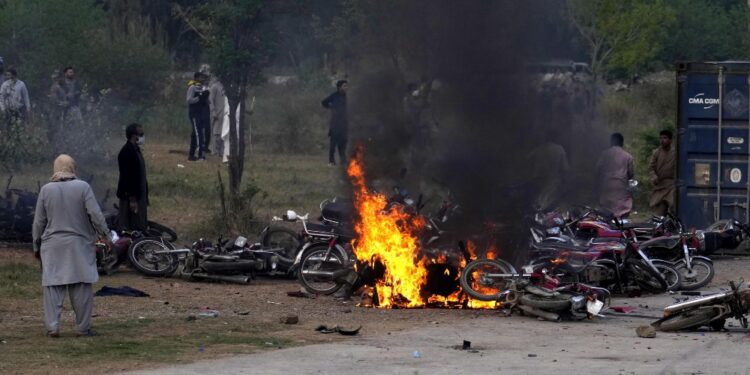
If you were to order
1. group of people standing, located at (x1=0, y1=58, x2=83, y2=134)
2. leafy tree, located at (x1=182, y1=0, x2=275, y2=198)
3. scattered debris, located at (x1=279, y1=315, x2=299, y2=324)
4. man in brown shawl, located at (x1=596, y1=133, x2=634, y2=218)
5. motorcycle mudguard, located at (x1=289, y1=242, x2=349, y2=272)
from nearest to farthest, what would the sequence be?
scattered debris, located at (x1=279, y1=315, x2=299, y2=324) → motorcycle mudguard, located at (x1=289, y1=242, x2=349, y2=272) → man in brown shawl, located at (x1=596, y1=133, x2=634, y2=218) → leafy tree, located at (x1=182, y1=0, x2=275, y2=198) → group of people standing, located at (x1=0, y1=58, x2=83, y2=134)

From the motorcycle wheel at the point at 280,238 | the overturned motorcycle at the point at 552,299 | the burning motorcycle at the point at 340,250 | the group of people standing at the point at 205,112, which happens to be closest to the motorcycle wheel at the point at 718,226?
the burning motorcycle at the point at 340,250

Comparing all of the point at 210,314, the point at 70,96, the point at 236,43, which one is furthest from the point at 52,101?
the point at 210,314

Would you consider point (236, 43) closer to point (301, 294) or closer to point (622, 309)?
point (301, 294)

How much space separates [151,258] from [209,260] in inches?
31.3

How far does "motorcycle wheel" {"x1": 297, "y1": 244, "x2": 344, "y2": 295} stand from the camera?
15.1 m

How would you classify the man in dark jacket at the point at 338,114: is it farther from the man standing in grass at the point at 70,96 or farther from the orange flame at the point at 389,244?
the orange flame at the point at 389,244

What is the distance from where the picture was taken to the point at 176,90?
39.6 metres

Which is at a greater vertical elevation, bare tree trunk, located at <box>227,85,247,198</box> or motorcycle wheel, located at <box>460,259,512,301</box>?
bare tree trunk, located at <box>227,85,247,198</box>

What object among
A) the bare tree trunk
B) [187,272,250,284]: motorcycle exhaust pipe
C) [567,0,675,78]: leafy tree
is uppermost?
[567,0,675,78]: leafy tree

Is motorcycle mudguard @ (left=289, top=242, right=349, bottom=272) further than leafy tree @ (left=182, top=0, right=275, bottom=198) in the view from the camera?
No

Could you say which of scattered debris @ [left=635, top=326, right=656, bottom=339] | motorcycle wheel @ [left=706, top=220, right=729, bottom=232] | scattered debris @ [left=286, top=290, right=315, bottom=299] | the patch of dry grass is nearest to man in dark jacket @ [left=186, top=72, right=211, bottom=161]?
the patch of dry grass

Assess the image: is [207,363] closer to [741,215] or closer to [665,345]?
[665,345]

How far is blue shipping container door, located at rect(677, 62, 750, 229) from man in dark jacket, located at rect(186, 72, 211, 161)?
38.8ft

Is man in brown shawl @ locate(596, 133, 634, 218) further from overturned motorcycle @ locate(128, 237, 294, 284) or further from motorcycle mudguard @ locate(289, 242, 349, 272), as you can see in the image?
motorcycle mudguard @ locate(289, 242, 349, 272)
